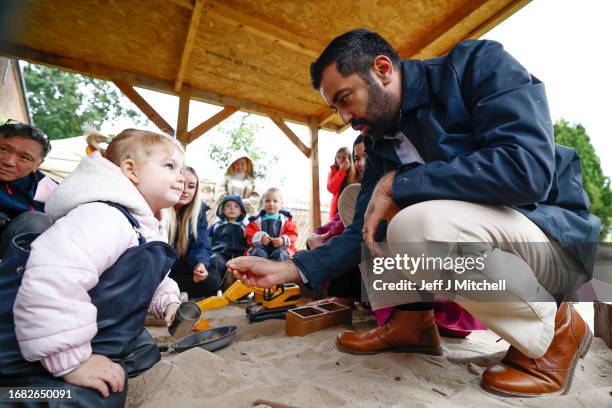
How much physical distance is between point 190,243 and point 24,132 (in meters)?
1.39

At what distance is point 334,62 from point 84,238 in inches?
41.5

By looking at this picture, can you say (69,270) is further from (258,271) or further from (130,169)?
(258,271)

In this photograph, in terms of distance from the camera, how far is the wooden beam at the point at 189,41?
2.95 metres

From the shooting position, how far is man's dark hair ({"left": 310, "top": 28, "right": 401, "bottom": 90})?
1.23 m

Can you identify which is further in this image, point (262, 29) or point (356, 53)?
point (262, 29)

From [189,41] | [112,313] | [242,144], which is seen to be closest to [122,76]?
[189,41]

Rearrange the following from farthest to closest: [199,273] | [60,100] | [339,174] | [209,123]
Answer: [60,100]
[209,123]
[339,174]
[199,273]

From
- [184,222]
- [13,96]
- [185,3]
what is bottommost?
[184,222]

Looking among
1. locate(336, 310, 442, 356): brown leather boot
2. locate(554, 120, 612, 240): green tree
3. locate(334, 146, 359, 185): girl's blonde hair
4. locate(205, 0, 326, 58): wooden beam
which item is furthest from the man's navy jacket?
locate(554, 120, 612, 240): green tree

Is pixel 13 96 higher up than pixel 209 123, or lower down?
higher up

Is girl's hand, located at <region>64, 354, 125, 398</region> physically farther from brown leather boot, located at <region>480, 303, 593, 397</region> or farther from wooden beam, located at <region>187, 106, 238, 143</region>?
wooden beam, located at <region>187, 106, 238, 143</region>

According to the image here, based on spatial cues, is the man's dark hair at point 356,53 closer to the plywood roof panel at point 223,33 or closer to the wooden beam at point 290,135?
the plywood roof panel at point 223,33

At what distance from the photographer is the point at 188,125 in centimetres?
435

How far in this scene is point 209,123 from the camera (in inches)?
181
